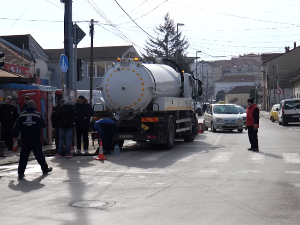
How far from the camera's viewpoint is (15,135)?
11.9 meters

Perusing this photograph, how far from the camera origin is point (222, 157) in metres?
15.4

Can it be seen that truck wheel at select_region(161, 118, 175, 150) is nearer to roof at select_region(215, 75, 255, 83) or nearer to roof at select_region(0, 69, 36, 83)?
roof at select_region(0, 69, 36, 83)

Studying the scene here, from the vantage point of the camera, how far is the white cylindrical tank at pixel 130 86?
17031 mm

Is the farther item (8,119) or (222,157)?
(8,119)

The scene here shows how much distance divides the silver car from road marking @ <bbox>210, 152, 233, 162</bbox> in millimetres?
12281

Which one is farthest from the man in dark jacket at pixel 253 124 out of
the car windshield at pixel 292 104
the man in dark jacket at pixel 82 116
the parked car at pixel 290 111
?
the car windshield at pixel 292 104

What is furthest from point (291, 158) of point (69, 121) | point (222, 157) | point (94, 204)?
point (94, 204)

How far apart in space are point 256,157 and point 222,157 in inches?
39.2

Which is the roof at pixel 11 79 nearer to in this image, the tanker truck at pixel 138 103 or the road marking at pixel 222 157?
the tanker truck at pixel 138 103

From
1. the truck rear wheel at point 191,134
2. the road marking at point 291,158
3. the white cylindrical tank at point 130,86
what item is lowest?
the road marking at point 291,158

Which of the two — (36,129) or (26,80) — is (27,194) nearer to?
(36,129)

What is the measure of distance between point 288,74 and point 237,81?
5944 centimetres

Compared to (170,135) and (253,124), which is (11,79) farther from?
(253,124)

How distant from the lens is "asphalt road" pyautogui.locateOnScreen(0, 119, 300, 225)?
737cm
